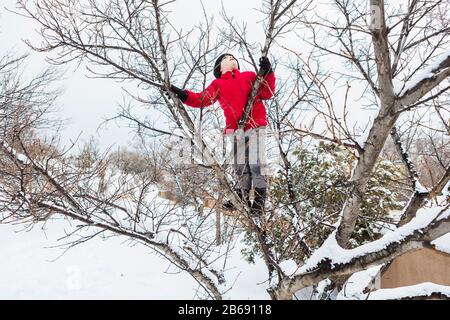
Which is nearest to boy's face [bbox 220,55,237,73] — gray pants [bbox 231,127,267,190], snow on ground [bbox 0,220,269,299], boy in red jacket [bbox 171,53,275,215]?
boy in red jacket [bbox 171,53,275,215]

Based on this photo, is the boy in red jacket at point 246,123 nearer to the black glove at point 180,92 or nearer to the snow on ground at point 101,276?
the black glove at point 180,92

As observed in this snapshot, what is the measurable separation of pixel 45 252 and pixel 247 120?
12735mm

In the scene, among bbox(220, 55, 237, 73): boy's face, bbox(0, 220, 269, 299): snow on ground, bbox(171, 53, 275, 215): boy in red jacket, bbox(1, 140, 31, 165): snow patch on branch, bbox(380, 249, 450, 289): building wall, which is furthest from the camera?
bbox(0, 220, 269, 299): snow on ground

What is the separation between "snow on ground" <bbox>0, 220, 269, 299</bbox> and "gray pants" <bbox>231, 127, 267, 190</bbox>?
4980 millimetres

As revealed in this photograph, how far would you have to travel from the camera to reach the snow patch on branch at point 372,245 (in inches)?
79.2

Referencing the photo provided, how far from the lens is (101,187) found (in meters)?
3.60

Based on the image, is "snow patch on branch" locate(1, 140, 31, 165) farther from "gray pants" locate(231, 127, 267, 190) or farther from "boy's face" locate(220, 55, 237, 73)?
"boy's face" locate(220, 55, 237, 73)

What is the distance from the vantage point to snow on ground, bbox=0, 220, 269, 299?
31.8 feet

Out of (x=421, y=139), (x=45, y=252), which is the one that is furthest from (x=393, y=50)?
(x=45, y=252)

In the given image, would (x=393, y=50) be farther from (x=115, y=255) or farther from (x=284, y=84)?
(x=115, y=255)

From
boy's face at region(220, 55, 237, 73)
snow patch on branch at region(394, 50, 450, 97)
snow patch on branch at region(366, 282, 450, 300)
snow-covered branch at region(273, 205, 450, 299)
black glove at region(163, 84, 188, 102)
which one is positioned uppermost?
boy's face at region(220, 55, 237, 73)

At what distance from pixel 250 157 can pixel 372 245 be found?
176cm
